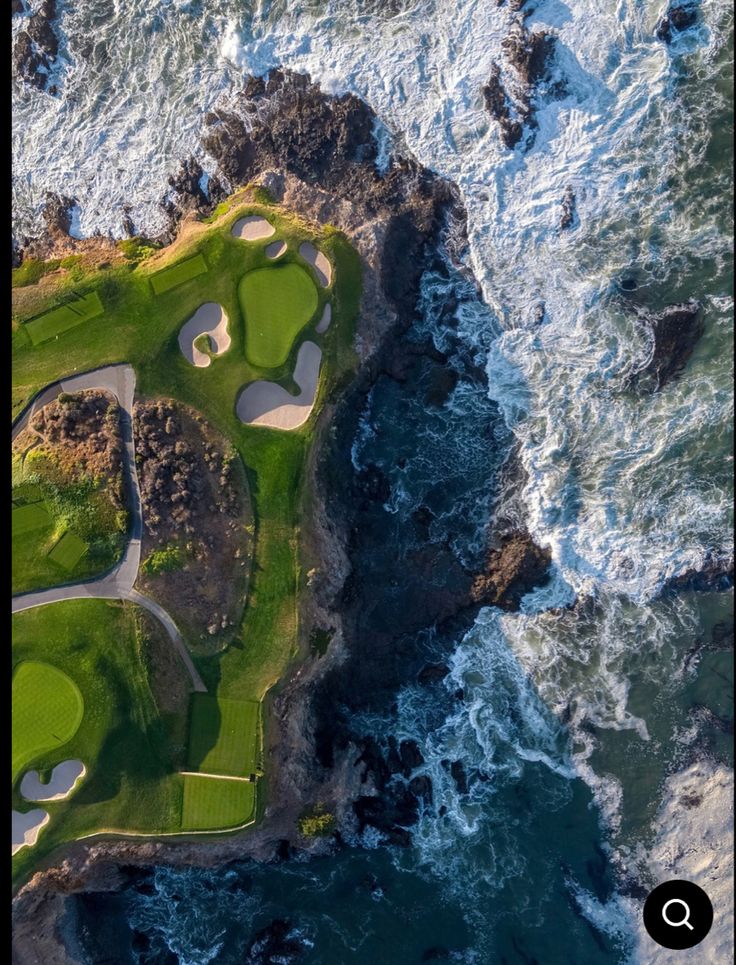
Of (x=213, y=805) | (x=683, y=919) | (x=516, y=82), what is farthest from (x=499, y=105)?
(x=683, y=919)

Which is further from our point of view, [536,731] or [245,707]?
[536,731]

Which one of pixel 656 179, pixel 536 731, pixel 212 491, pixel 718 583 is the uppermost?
pixel 656 179

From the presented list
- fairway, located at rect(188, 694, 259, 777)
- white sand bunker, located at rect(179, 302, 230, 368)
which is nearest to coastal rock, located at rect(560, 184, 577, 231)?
white sand bunker, located at rect(179, 302, 230, 368)

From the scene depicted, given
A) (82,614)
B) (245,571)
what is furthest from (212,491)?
(82,614)

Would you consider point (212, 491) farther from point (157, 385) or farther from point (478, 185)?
point (478, 185)

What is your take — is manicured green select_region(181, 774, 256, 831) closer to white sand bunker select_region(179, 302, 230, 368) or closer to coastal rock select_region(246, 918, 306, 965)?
coastal rock select_region(246, 918, 306, 965)

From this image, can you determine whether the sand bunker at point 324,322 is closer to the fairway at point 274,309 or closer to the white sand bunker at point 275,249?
the fairway at point 274,309
